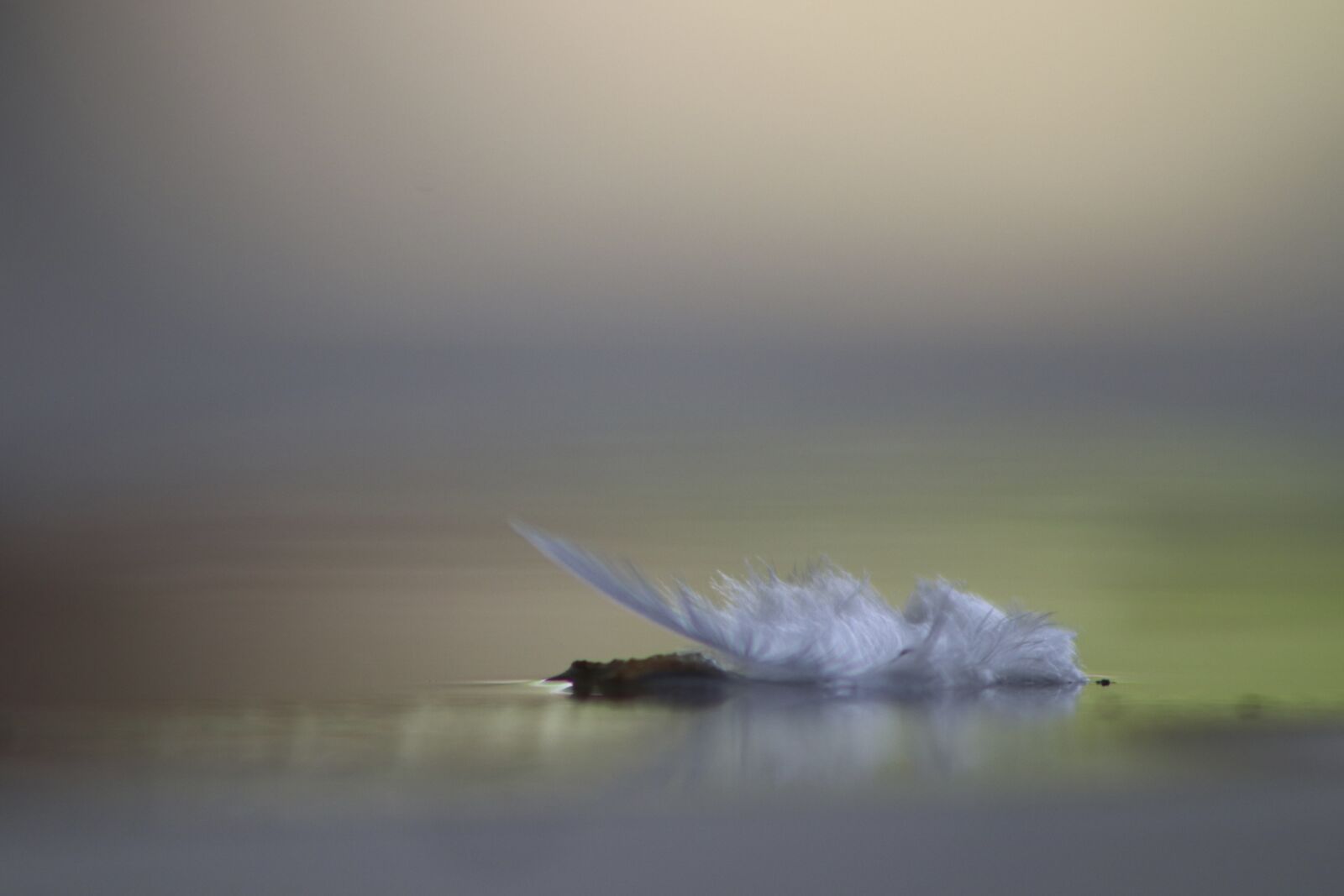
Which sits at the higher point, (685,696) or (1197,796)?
(685,696)

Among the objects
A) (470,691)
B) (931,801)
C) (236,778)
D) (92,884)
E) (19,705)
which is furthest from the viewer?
(470,691)

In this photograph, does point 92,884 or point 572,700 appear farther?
point 572,700

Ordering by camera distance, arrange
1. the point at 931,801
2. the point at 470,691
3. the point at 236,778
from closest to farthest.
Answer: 1. the point at 931,801
2. the point at 236,778
3. the point at 470,691

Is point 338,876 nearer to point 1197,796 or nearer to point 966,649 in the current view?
point 1197,796

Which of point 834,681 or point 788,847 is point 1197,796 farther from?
point 834,681

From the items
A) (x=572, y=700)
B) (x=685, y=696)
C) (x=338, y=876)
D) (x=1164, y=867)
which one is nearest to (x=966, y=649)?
(x=685, y=696)

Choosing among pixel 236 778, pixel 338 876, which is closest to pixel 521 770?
pixel 236 778
